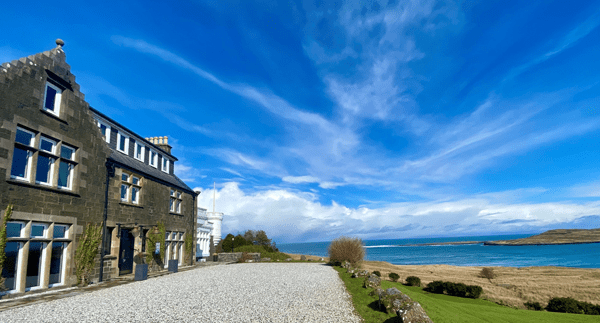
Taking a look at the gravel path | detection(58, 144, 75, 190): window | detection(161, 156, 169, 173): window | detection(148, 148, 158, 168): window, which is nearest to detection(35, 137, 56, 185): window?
detection(58, 144, 75, 190): window

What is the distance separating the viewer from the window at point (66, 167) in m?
13.5

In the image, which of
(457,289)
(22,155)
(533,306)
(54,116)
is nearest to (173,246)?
(54,116)

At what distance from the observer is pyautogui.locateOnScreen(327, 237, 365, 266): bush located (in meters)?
26.9

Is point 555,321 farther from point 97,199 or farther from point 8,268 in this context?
point 97,199

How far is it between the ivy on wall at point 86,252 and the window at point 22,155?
3.87 m

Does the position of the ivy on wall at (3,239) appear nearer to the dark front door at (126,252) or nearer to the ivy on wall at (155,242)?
the dark front door at (126,252)

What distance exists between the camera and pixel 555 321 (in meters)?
8.63

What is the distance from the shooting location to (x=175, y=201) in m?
24.9

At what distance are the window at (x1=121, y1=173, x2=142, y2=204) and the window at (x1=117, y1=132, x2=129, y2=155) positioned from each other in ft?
8.58

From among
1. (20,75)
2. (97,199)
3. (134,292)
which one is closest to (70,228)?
(97,199)

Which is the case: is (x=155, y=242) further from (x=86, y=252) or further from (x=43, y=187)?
(x=43, y=187)

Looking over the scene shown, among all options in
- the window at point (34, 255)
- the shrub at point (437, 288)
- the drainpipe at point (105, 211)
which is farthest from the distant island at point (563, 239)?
the window at point (34, 255)

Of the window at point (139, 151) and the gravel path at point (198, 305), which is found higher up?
the window at point (139, 151)

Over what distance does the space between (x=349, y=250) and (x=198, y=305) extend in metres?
18.5
